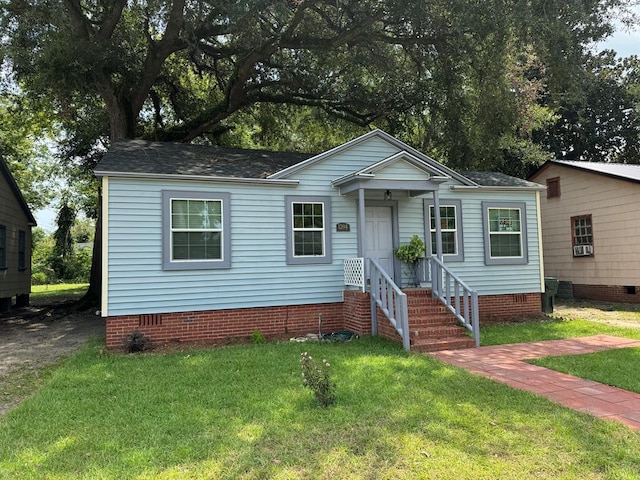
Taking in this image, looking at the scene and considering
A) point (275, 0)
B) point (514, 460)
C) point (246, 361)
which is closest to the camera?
point (514, 460)

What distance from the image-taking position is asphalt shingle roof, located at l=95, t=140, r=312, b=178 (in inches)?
341

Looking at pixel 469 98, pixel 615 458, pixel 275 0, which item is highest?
pixel 275 0

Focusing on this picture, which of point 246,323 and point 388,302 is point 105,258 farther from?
point 388,302

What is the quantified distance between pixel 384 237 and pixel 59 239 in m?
27.7

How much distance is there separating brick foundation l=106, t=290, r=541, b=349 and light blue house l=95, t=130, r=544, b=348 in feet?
0.07

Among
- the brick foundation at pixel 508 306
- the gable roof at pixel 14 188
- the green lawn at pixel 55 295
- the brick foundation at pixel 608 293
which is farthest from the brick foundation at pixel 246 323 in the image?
the green lawn at pixel 55 295

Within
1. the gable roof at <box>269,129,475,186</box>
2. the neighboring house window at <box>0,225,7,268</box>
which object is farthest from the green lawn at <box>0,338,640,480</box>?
the neighboring house window at <box>0,225,7,268</box>

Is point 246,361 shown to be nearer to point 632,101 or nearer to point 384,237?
point 384,237

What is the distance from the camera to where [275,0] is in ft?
33.0

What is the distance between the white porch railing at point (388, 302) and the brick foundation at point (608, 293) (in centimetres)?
898

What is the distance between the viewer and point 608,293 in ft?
46.4

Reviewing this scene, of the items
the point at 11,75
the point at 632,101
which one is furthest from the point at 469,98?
the point at 632,101

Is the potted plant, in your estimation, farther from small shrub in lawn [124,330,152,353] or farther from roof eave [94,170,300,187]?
small shrub in lawn [124,330,152,353]

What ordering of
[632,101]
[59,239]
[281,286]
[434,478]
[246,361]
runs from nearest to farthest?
1. [434,478]
2. [246,361]
3. [281,286]
4. [632,101]
5. [59,239]
